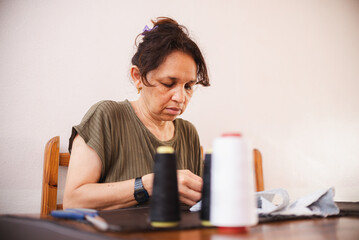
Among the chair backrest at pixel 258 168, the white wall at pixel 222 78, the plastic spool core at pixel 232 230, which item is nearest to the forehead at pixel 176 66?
the white wall at pixel 222 78

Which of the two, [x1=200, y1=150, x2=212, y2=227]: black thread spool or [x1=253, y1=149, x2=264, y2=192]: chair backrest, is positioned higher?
[x1=200, y1=150, x2=212, y2=227]: black thread spool

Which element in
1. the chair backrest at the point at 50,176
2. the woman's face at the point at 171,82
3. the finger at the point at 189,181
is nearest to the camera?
the finger at the point at 189,181

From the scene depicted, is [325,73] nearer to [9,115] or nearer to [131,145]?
[131,145]

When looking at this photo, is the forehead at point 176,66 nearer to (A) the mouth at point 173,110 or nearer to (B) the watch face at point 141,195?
(A) the mouth at point 173,110

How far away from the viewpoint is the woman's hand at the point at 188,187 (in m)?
0.97

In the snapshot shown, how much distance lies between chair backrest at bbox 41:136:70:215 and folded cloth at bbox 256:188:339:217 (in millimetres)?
1016

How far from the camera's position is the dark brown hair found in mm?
1351

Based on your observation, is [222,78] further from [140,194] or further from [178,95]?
[140,194]

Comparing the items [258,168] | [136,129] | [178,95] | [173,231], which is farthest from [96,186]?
[258,168]

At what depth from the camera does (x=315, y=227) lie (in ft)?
2.34

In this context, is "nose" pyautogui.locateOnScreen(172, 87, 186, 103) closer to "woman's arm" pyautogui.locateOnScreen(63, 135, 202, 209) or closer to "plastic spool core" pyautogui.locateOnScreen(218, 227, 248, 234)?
"woman's arm" pyautogui.locateOnScreen(63, 135, 202, 209)

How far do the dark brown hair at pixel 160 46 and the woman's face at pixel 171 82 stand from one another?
22mm

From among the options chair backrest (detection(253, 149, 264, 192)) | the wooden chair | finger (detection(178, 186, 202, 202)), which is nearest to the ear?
the wooden chair

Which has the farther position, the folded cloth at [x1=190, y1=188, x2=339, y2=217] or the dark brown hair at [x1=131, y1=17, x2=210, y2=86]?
the dark brown hair at [x1=131, y1=17, x2=210, y2=86]
